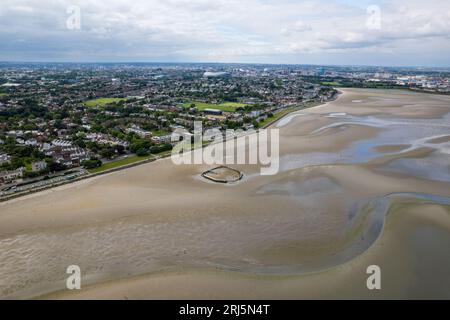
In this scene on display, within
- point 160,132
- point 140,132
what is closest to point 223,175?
point 140,132

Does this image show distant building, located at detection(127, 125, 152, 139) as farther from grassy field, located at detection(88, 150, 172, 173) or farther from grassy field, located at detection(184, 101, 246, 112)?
grassy field, located at detection(184, 101, 246, 112)

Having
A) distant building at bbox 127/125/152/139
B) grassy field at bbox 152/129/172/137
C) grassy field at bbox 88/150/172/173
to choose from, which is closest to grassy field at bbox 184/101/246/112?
grassy field at bbox 152/129/172/137

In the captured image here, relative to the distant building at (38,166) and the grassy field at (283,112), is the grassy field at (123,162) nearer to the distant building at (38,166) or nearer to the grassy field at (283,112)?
the distant building at (38,166)

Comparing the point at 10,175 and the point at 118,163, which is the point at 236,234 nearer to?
the point at 118,163

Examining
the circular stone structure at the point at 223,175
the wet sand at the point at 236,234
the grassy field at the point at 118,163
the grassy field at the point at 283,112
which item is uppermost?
the grassy field at the point at 283,112

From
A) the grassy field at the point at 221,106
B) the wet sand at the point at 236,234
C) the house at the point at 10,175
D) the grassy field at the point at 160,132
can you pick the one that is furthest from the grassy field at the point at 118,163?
the grassy field at the point at 221,106
